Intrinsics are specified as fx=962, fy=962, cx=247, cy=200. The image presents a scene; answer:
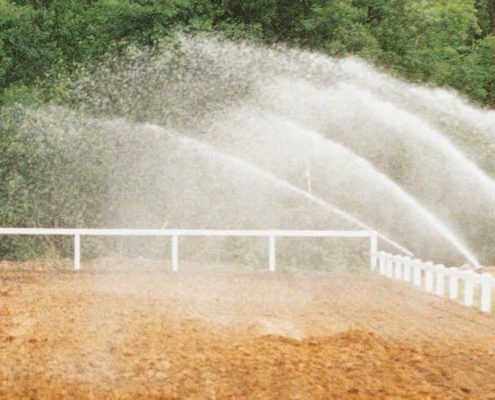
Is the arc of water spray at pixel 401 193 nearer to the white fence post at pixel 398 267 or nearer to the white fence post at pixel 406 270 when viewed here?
the white fence post at pixel 398 267

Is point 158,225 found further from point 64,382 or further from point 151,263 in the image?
point 64,382

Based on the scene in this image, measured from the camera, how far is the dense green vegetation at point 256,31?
105 ft

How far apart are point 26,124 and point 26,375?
20.9m

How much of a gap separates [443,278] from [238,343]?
7.54 metres

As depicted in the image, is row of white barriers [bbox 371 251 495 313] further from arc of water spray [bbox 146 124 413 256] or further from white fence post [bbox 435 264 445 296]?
arc of water spray [bbox 146 124 413 256]

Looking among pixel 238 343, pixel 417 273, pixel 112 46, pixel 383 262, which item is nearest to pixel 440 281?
pixel 417 273

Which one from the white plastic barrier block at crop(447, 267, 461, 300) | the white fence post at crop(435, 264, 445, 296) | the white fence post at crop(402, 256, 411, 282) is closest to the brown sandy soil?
the white plastic barrier block at crop(447, 267, 461, 300)

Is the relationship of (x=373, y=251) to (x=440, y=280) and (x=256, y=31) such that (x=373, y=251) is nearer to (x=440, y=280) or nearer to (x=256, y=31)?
(x=440, y=280)

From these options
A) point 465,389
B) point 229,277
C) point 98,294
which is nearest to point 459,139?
point 229,277

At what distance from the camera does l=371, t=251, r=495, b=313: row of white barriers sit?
14531 mm

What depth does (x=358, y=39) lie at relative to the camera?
32.9 meters

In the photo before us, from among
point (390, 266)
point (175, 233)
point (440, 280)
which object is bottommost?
point (390, 266)

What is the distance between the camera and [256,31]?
106 ft

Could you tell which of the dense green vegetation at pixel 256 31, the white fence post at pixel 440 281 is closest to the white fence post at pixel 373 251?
the white fence post at pixel 440 281
